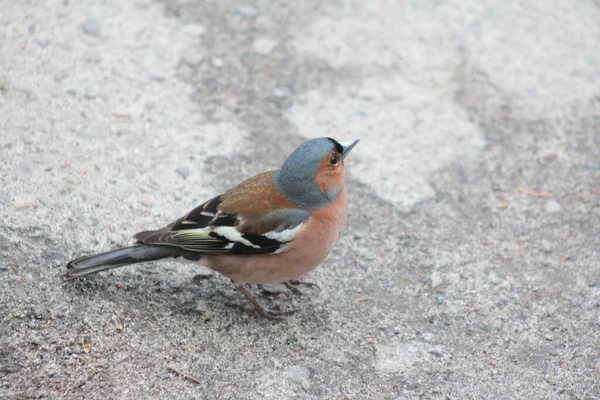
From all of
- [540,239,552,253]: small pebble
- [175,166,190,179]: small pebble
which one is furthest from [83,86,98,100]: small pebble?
[540,239,552,253]: small pebble

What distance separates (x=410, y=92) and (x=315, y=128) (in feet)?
3.23

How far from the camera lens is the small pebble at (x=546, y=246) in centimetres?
461

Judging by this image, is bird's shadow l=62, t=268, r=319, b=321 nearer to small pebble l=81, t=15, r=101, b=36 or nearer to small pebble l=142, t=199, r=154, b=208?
small pebble l=142, t=199, r=154, b=208

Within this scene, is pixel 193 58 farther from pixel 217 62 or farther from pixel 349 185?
pixel 349 185

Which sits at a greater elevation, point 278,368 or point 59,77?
point 59,77

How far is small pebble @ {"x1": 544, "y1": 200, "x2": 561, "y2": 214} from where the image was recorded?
4.93m

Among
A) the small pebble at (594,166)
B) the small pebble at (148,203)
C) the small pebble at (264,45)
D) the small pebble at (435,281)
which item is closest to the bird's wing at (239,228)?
the small pebble at (148,203)

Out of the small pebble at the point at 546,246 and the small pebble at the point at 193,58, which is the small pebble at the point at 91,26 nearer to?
the small pebble at the point at 193,58

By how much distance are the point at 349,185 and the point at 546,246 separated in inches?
57.3

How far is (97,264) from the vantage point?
12.0 feet

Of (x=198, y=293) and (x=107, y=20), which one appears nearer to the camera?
(x=198, y=293)

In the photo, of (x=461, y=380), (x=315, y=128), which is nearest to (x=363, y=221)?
(x=315, y=128)

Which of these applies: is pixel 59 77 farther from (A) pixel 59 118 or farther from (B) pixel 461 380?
(B) pixel 461 380

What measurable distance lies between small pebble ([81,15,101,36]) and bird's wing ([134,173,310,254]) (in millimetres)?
2459
